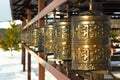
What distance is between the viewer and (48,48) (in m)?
4.33

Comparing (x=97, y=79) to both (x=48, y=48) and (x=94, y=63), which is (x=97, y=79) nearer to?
(x=94, y=63)

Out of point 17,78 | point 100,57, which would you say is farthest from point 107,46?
point 17,78

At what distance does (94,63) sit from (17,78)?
1269 cm

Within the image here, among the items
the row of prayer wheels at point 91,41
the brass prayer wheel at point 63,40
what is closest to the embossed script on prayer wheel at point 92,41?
the row of prayer wheels at point 91,41

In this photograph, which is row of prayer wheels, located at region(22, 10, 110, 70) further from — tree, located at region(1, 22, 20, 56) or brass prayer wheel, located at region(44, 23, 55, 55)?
tree, located at region(1, 22, 20, 56)

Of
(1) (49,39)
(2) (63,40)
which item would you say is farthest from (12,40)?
(2) (63,40)

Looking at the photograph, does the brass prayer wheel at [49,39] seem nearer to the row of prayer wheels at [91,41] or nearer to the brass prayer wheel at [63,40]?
the brass prayer wheel at [63,40]

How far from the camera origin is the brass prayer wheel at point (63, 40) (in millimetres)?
3166

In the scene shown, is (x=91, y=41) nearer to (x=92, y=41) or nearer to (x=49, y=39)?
(x=92, y=41)

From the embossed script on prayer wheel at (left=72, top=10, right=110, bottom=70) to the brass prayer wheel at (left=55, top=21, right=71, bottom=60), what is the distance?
2.30 ft

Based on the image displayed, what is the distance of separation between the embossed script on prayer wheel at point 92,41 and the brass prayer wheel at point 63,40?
2.30 ft

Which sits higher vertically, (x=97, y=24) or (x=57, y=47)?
(x=97, y=24)

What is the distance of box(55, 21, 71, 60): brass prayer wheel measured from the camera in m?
3.17

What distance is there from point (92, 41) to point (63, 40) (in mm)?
874
